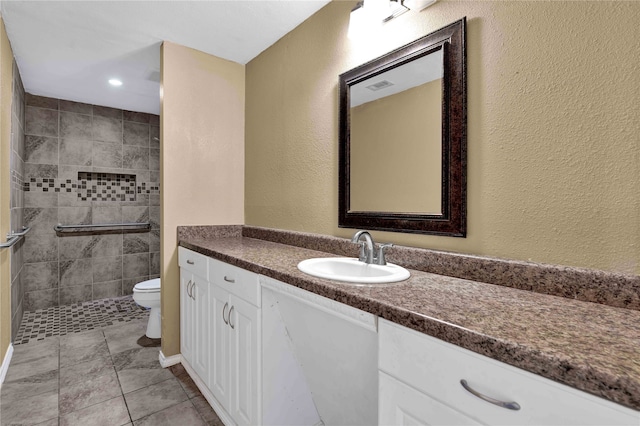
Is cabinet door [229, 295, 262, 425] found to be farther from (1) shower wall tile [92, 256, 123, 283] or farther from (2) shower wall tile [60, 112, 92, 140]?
(2) shower wall tile [60, 112, 92, 140]

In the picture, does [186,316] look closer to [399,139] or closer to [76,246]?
[399,139]

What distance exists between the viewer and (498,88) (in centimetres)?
114

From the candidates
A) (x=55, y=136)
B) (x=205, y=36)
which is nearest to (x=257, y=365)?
(x=205, y=36)

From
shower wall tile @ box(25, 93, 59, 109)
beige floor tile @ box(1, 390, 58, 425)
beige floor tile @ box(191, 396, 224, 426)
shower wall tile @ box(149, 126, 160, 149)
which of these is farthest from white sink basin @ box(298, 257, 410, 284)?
shower wall tile @ box(25, 93, 59, 109)

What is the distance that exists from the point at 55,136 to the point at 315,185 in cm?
319

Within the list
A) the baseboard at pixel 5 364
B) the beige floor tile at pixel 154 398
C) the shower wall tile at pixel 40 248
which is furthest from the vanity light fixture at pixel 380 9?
the shower wall tile at pixel 40 248

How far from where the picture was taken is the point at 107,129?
3.66 m

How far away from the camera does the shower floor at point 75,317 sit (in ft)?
8.93

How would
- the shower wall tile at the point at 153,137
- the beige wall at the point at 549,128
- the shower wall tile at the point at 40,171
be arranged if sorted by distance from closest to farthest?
1. the beige wall at the point at 549,128
2. the shower wall tile at the point at 40,171
3. the shower wall tile at the point at 153,137

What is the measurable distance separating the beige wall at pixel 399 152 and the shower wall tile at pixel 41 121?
3.44 meters

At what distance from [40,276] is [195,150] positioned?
2498 millimetres

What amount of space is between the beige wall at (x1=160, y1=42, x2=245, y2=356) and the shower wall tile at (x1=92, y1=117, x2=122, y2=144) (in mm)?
1953

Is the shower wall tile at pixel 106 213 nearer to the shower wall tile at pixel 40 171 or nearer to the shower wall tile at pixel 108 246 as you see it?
the shower wall tile at pixel 108 246

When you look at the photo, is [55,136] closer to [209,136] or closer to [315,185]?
[209,136]
